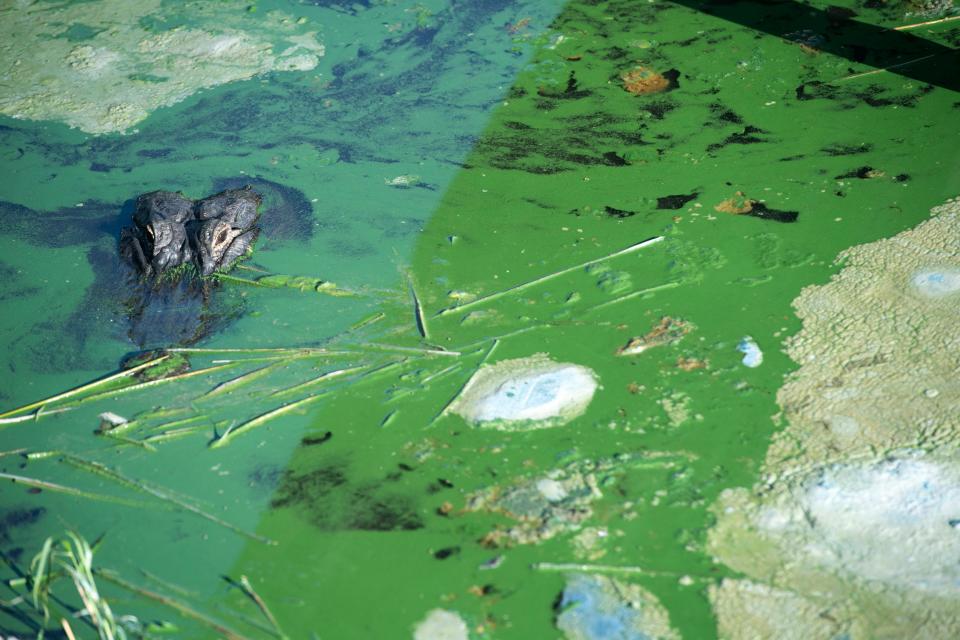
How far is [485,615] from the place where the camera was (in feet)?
7.70

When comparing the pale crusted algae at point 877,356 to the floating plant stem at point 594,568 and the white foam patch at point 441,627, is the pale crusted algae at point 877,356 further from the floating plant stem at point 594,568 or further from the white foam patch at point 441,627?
the white foam patch at point 441,627

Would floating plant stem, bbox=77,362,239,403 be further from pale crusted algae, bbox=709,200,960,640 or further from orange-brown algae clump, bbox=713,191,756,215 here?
orange-brown algae clump, bbox=713,191,756,215

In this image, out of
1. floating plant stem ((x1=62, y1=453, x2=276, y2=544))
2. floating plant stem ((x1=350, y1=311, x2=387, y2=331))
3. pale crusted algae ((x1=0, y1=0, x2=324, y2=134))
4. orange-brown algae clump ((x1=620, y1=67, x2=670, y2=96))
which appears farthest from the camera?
pale crusted algae ((x1=0, y1=0, x2=324, y2=134))

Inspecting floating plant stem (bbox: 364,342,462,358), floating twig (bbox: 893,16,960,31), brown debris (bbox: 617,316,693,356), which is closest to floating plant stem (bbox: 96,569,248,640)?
floating plant stem (bbox: 364,342,462,358)

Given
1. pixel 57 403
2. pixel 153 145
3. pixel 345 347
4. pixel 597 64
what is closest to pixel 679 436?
pixel 345 347

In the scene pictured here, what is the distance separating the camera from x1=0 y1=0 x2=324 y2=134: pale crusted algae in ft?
16.9

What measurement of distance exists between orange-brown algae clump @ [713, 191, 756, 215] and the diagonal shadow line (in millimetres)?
1335

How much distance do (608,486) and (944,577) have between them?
2.96 feet

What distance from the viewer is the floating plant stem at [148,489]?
2.71 meters

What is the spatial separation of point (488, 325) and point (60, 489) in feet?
5.16

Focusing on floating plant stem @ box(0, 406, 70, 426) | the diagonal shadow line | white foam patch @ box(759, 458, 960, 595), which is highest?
the diagonal shadow line

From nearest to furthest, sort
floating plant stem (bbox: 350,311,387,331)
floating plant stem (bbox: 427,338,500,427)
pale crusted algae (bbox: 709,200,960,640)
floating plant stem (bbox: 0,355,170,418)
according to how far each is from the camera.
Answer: pale crusted algae (bbox: 709,200,960,640) < floating plant stem (bbox: 427,338,500,427) < floating plant stem (bbox: 0,355,170,418) < floating plant stem (bbox: 350,311,387,331)

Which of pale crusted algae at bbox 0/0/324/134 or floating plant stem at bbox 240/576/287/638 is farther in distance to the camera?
pale crusted algae at bbox 0/0/324/134

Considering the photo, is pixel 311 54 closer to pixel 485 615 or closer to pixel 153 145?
pixel 153 145
